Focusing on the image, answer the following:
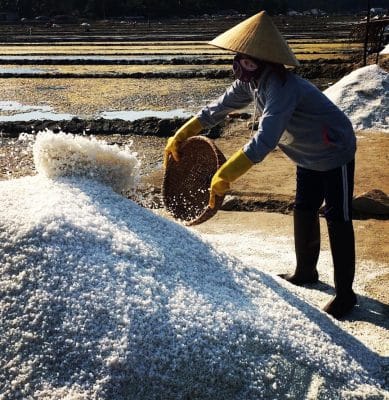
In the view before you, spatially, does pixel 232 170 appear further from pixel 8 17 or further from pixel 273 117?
pixel 8 17

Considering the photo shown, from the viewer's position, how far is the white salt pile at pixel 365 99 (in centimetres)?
608

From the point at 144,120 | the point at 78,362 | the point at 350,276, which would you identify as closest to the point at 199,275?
the point at 78,362

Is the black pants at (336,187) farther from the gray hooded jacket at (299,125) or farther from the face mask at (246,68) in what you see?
the face mask at (246,68)

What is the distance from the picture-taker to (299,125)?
212cm

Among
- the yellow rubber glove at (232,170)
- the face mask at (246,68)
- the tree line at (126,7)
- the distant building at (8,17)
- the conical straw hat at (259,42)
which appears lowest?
the yellow rubber glove at (232,170)

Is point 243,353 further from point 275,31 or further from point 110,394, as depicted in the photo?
point 275,31

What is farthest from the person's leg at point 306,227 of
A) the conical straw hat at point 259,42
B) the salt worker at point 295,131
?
the conical straw hat at point 259,42

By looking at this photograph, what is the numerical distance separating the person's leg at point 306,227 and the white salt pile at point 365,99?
3.79m

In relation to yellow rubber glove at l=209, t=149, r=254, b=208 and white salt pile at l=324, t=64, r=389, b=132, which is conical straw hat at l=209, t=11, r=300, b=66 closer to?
yellow rubber glove at l=209, t=149, r=254, b=208

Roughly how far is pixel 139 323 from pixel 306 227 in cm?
111

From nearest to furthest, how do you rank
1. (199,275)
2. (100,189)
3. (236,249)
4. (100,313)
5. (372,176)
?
(100,313) < (199,275) < (100,189) < (236,249) < (372,176)

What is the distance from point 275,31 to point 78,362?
134 centimetres

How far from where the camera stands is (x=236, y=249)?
290 centimetres

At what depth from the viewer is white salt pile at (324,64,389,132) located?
20.0 ft
